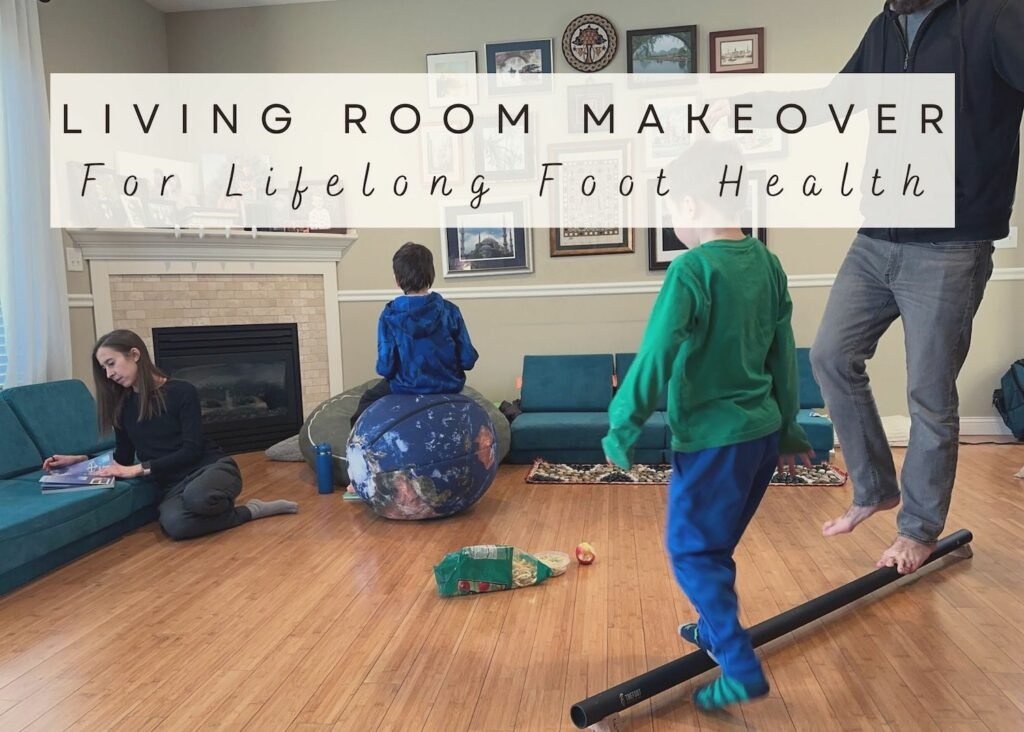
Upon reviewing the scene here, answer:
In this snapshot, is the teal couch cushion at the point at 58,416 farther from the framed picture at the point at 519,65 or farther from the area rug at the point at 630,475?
the framed picture at the point at 519,65

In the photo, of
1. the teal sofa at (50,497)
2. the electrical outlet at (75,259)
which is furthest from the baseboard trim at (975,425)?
the electrical outlet at (75,259)

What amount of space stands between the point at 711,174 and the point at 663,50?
367cm

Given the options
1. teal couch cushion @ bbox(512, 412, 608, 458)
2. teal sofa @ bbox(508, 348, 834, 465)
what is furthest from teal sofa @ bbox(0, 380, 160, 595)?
teal sofa @ bbox(508, 348, 834, 465)

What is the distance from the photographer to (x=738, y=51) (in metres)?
4.87

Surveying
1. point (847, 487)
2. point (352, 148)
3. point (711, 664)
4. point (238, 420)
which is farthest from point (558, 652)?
point (352, 148)

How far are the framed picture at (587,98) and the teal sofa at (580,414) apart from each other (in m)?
1.61

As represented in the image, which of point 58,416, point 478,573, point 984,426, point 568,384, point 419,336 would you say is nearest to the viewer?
point 478,573

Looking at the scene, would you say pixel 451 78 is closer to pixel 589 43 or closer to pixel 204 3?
pixel 589 43

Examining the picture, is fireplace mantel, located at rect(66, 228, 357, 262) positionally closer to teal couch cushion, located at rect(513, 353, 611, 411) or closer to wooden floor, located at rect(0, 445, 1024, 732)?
teal couch cushion, located at rect(513, 353, 611, 411)

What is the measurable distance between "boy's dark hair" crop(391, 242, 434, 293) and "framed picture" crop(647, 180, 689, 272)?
218cm

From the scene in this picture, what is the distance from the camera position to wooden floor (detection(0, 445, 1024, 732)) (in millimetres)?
1820

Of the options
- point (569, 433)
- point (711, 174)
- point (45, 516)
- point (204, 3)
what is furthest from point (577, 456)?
point (204, 3)

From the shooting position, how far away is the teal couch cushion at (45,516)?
2.65 metres

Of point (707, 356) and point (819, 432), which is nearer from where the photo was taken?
point (707, 356)
